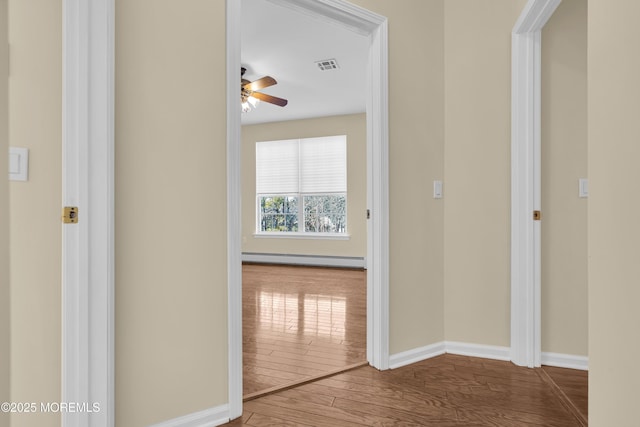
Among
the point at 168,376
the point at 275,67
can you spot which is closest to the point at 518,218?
the point at 168,376

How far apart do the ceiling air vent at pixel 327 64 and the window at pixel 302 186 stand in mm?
2236

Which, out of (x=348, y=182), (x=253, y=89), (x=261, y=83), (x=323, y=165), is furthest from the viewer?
(x=323, y=165)

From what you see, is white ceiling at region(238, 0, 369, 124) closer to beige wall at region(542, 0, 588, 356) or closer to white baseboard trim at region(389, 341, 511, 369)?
beige wall at region(542, 0, 588, 356)

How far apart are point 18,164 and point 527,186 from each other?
255cm

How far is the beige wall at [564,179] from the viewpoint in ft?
7.35

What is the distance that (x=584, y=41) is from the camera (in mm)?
2270

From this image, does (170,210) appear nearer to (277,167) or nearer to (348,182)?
(348,182)

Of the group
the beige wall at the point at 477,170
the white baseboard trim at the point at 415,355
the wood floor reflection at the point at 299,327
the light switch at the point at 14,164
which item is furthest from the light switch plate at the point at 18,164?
the beige wall at the point at 477,170

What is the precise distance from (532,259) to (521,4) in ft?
5.14

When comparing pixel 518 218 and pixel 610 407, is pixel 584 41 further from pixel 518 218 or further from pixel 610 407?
pixel 610 407

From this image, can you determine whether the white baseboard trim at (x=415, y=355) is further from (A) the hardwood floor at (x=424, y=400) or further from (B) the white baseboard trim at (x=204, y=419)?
(B) the white baseboard trim at (x=204, y=419)

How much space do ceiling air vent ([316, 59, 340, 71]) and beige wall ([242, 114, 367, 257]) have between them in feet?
6.78

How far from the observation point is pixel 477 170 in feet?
7.89

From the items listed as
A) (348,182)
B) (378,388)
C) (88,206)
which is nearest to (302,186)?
(348,182)
